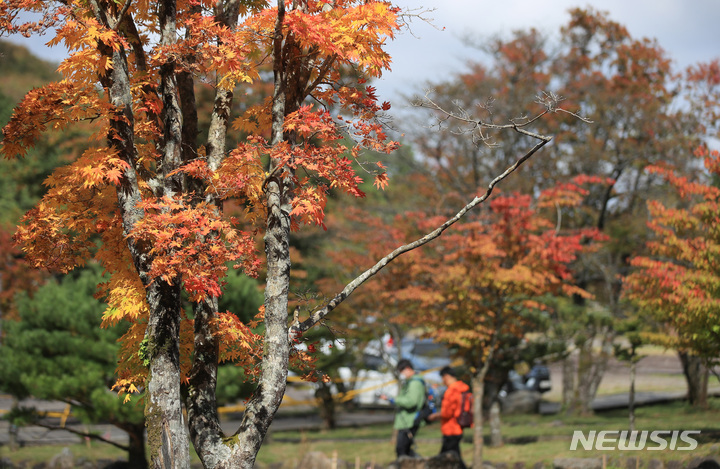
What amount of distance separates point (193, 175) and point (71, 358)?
7.27 m

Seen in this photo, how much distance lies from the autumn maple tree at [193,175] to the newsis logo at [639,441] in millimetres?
6403

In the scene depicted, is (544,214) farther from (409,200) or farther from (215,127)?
(215,127)

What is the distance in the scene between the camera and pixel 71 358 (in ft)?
37.9

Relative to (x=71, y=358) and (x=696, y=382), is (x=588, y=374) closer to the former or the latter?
(x=696, y=382)

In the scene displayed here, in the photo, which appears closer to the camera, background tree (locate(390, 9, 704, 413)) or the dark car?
background tree (locate(390, 9, 704, 413))

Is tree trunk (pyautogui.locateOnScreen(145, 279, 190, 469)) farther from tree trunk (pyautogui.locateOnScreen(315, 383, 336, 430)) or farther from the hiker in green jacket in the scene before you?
tree trunk (pyautogui.locateOnScreen(315, 383, 336, 430))

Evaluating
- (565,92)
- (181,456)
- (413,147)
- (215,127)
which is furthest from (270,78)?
(181,456)

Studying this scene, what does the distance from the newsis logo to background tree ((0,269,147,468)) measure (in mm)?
7493

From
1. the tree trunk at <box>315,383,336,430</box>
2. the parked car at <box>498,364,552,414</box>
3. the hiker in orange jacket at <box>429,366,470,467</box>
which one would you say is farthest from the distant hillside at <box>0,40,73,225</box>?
the parked car at <box>498,364,552,414</box>

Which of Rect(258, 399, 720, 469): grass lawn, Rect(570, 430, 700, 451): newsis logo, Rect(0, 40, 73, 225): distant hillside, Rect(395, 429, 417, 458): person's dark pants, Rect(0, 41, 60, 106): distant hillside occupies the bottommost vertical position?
Rect(258, 399, 720, 469): grass lawn

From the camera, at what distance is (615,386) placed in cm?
2498

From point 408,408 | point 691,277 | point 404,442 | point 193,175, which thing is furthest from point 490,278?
point 193,175

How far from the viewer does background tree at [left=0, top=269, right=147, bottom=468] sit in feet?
37.0

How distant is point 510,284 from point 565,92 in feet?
32.3
